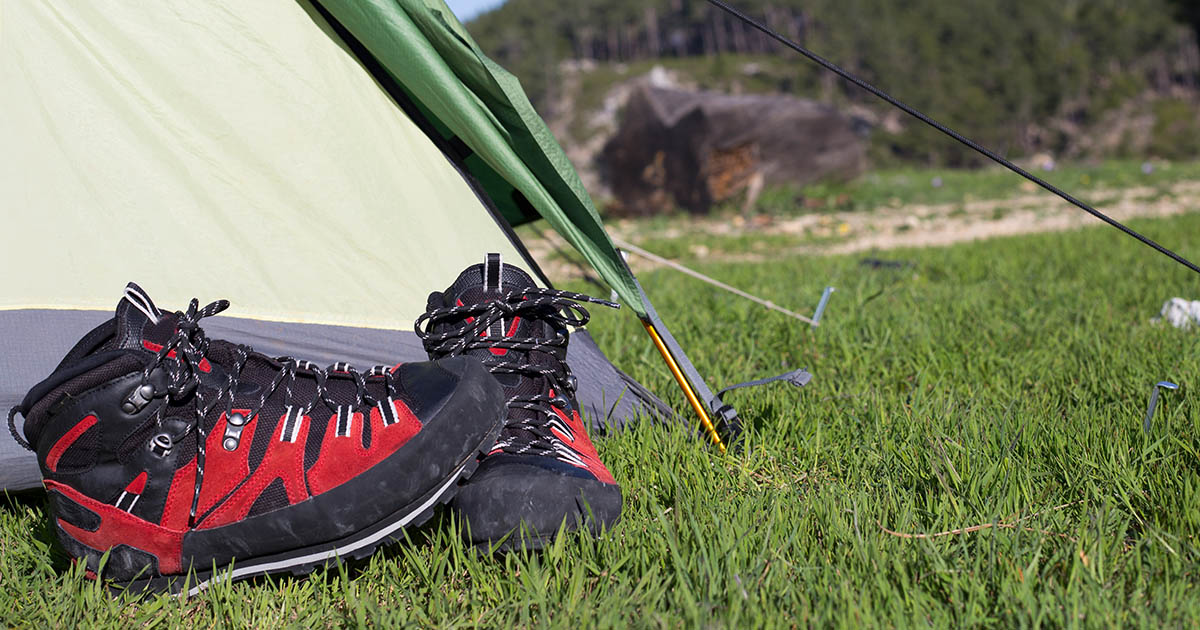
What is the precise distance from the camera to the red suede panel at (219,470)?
127cm

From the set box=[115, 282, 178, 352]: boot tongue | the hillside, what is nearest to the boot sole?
box=[115, 282, 178, 352]: boot tongue

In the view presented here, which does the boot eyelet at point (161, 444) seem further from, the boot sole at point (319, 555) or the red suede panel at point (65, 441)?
the boot sole at point (319, 555)

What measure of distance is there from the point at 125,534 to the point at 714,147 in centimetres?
962

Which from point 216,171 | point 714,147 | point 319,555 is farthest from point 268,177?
point 714,147

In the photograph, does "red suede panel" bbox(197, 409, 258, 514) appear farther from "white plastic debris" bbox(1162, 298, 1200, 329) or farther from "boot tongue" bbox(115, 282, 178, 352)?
"white plastic debris" bbox(1162, 298, 1200, 329)

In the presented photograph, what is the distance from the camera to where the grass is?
3.73ft

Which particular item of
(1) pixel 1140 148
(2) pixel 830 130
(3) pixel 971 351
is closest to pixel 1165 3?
(1) pixel 1140 148

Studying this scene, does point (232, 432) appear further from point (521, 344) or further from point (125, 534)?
point (521, 344)

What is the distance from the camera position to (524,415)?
147cm

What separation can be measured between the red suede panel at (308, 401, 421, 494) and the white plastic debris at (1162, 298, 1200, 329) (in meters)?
2.53

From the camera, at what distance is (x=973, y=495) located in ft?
4.64

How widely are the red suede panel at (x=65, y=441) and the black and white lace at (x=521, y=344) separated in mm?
543

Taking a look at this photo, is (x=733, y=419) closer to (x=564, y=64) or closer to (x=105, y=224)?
(x=105, y=224)

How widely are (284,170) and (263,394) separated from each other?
0.76m
